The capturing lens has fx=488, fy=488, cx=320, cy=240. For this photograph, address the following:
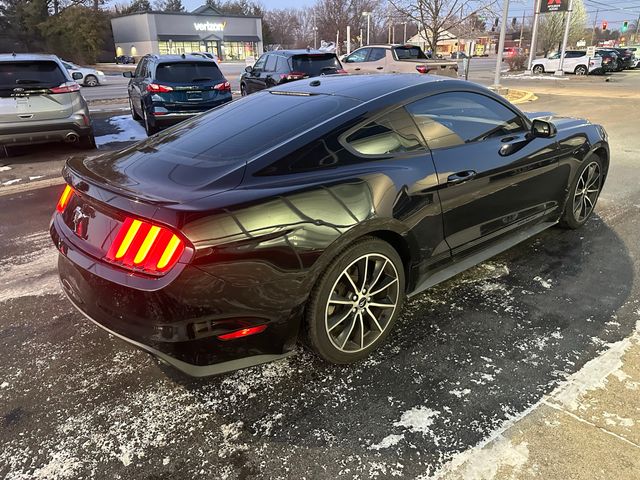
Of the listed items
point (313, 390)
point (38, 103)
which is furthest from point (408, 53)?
point (313, 390)

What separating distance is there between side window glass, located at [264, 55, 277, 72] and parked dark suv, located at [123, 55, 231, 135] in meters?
3.13

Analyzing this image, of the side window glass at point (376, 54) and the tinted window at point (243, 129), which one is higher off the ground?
the side window glass at point (376, 54)

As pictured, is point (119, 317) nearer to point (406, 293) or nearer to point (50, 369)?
point (50, 369)

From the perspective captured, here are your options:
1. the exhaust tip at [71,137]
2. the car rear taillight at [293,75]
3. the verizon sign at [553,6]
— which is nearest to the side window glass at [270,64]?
A: the car rear taillight at [293,75]

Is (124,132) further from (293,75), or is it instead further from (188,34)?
(188,34)

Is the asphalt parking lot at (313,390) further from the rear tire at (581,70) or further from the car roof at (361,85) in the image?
the rear tire at (581,70)

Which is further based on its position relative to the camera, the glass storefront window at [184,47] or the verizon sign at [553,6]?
the glass storefront window at [184,47]

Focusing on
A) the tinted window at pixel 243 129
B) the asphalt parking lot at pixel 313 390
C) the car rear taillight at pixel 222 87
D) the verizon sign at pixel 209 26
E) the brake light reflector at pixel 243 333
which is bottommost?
the asphalt parking lot at pixel 313 390

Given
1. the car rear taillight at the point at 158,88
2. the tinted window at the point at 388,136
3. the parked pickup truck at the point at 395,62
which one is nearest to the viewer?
the tinted window at the point at 388,136

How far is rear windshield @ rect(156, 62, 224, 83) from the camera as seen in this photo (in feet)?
31.4

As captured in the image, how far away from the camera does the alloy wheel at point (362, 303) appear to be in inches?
103

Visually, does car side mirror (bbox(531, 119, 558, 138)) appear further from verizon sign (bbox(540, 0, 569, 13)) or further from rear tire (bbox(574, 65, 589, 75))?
rear tire (bbox(574, 65, 589, 75))

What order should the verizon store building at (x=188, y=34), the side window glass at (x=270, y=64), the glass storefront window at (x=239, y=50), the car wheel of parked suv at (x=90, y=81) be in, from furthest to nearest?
1. the glass storefront window at (x=239, y=50)
2. the verizon store building at (x=188, y=34)
3. the car wheel of parked suv at (x=90, y=81)
4. the side window glass at (x=270, y=64)

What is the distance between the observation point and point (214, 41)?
222ft
